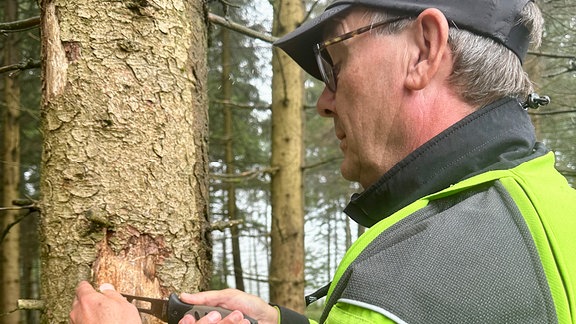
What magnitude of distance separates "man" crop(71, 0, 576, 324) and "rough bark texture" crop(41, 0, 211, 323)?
0.20 m

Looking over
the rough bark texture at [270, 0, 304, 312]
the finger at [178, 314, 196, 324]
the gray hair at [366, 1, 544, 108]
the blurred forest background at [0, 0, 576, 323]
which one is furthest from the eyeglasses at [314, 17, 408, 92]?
the rough bark texture at [270, 0, 304, 312]

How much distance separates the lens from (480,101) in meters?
1.62

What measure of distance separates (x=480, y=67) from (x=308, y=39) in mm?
698

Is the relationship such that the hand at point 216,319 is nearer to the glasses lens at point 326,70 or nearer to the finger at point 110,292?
the finger at point 110,292

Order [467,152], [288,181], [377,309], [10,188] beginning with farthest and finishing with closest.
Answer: [10,188], [288,181], [467,152], [377,309]

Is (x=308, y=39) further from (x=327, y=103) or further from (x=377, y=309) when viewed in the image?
(x=377, y=309)

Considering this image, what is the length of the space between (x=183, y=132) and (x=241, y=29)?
117 cm

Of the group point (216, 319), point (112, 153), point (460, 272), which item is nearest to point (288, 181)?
point (112, 153)

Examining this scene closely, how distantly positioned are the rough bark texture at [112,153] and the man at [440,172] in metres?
0.20

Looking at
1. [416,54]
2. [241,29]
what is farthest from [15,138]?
[416,54]

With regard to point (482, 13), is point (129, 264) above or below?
below

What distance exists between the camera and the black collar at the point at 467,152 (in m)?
1.43

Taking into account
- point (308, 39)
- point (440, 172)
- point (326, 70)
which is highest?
point (308, 39)

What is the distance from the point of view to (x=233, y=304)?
6.39 feet
